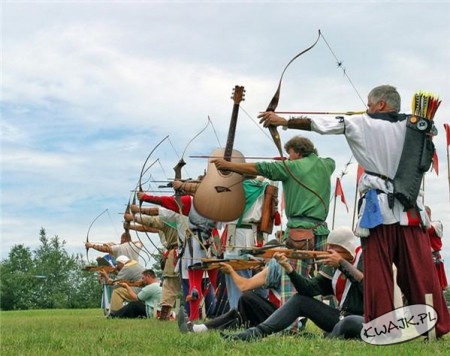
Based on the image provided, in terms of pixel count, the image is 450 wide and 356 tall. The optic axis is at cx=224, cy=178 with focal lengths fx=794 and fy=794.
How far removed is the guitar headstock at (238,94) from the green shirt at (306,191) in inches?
49.7

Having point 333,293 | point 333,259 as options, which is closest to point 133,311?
point 333,293

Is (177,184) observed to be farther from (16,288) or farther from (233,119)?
(16,288)

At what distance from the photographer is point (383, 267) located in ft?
16.0

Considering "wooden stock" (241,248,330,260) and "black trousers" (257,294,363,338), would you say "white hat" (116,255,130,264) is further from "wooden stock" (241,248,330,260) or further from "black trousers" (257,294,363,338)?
"black trousers" (257,294,363,338)

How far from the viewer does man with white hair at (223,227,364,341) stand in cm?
530

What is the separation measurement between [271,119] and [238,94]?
2.11 meters

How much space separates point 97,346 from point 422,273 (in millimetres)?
2066

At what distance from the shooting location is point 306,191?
20.2 feet

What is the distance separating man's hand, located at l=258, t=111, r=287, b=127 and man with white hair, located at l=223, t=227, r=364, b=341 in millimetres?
918

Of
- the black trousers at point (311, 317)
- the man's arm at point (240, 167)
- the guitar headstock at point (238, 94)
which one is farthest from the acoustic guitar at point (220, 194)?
the black trousers at point (311, 317)

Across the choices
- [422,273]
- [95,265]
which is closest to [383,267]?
[422,273]

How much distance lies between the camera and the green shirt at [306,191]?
6098 millimetres

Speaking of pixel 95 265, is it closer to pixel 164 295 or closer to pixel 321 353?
pixel 164 295

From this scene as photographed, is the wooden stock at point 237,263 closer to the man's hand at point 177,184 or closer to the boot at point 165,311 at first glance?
the man's hand at point 177,184
